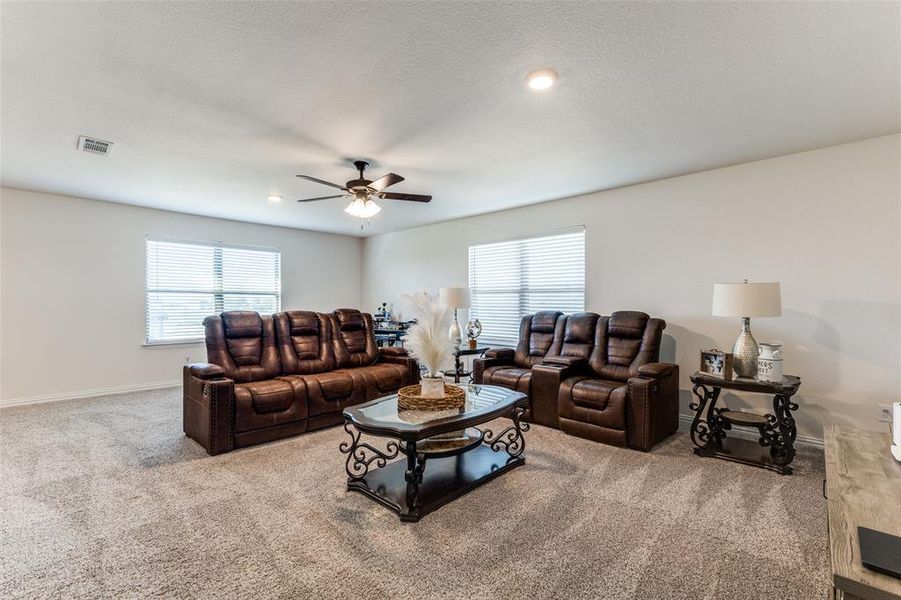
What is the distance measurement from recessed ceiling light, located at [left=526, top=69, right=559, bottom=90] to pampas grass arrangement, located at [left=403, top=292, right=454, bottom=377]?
1461 mm

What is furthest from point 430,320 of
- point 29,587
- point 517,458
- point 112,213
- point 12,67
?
point 112,213

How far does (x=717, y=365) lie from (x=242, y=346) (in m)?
4.37

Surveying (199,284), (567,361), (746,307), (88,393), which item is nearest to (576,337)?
(567,361)

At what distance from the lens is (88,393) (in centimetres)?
530

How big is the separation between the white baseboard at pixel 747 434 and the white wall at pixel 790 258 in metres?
0.08

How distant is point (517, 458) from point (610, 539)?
1.05m

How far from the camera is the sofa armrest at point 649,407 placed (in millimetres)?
3465

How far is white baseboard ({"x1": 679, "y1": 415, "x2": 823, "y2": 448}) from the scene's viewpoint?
11.7ft

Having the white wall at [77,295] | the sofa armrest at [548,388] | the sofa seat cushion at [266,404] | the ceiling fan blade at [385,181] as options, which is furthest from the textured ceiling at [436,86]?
the sofa seat cushion at [266,404]

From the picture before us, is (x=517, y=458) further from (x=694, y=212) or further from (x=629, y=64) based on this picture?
(x=694, y=212)

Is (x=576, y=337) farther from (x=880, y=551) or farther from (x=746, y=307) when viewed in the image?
(x=880, y=551)

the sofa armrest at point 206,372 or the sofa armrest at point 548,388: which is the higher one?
the sofa armrest at point 206,372

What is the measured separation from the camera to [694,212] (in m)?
4.21

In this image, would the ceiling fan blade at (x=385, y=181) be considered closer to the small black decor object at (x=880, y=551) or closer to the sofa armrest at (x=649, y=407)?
the sofa armrest at (x=649, y=407)
